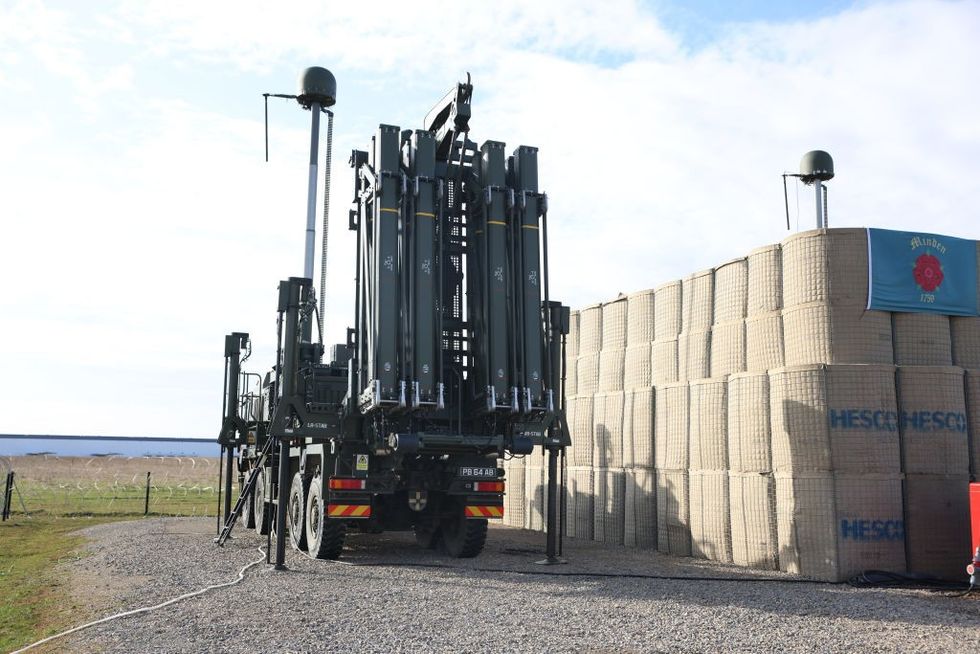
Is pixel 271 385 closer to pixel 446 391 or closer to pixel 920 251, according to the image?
pixel 446 391

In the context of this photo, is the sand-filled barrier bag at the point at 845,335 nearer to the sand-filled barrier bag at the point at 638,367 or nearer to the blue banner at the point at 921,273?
the blue banner at the point at 921,273

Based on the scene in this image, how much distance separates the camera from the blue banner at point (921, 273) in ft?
40.2

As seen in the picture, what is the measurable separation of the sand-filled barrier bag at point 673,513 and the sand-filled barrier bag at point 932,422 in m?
3.44

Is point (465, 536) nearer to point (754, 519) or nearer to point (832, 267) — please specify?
point (754, 519)

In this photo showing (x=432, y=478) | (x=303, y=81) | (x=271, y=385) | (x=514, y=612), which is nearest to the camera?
(x=514, y=612)

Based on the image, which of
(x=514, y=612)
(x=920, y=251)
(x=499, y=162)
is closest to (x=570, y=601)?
(x=514, y=612)

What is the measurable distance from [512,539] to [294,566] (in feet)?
18.0

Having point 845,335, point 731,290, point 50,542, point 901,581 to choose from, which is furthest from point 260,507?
point 901,581

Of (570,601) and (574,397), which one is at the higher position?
(574,397)

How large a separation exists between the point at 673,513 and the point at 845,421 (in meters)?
3.57

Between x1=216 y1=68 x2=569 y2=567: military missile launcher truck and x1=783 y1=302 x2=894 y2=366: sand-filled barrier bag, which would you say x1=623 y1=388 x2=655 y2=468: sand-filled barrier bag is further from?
x1=783 y1=302 x2=894 y2=366: sand-filled barrier bag

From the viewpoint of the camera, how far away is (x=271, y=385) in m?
16.9

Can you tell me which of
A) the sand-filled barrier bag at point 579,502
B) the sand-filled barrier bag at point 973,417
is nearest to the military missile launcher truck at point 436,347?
the sand-filled barrier bag at point 579,502

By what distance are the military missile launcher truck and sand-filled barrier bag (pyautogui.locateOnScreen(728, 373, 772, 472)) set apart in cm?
256
